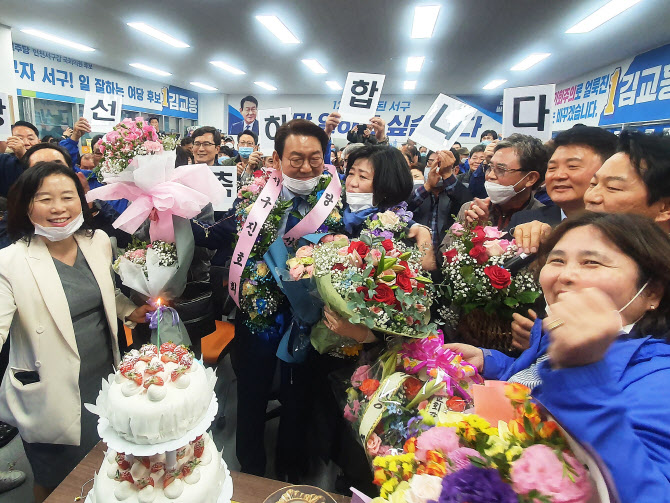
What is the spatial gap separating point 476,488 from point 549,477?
13 cm

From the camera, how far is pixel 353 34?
726 cm

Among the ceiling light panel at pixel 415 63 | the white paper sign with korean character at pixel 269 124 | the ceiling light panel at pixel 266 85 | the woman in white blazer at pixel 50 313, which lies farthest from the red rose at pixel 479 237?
the ceiling light panel at pixel 266 85

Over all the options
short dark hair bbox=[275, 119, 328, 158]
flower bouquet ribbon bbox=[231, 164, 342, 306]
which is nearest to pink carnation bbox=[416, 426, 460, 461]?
flower bouquet ribbon bbox=[231, 164, 342, 306]

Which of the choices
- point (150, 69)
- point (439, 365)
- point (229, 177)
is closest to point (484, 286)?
point (439, 365)

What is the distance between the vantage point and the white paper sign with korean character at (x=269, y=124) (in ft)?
11.4

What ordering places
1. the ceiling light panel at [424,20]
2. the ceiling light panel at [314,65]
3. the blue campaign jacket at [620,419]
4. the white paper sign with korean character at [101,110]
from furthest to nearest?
the ceiling light panel at [314,65] < the ceiling light panel at [424,20] < the white paper sign with korean character at [101,110] < the blue campaign jacket at [620,419]

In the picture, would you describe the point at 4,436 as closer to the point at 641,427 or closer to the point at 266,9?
the point at 641,427

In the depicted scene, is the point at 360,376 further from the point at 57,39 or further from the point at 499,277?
the point at 57,39

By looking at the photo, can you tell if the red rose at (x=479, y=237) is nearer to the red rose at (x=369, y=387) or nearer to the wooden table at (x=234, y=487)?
the red rose at (x=369, y=387)

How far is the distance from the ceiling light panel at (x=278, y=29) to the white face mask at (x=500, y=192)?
590 cm

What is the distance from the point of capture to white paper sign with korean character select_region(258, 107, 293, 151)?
11.4 ft

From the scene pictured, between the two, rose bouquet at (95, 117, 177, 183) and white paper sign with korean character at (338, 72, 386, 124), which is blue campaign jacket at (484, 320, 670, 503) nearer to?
rose bouquet at (95, 117, 177, 183)

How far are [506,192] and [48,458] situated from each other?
2.72 metres

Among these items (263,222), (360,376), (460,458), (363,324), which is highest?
(263,222)
